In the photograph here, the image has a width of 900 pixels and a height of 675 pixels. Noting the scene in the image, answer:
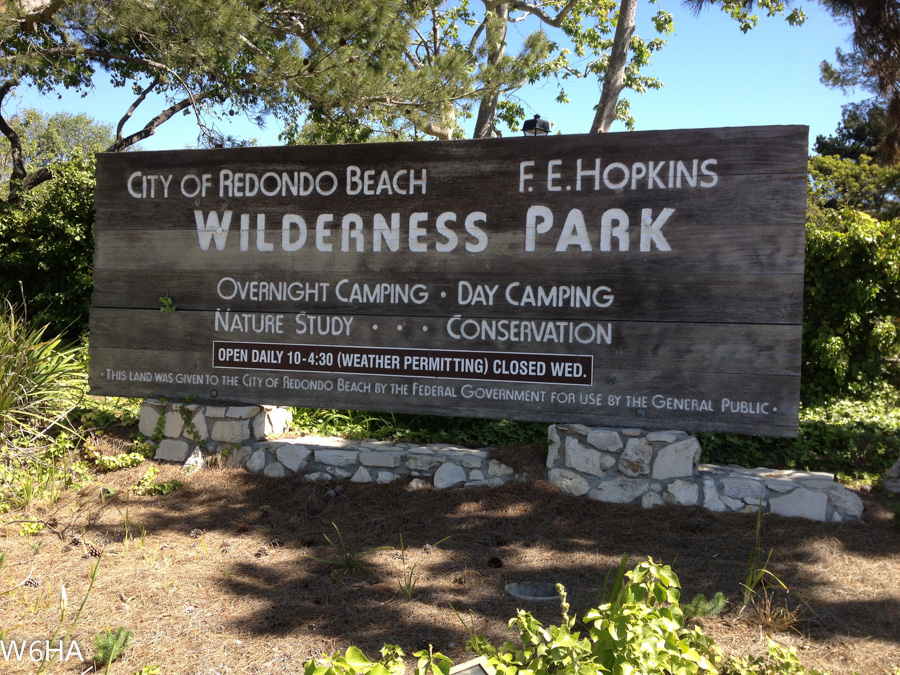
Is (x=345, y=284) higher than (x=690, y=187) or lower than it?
lower

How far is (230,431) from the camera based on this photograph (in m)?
5.65

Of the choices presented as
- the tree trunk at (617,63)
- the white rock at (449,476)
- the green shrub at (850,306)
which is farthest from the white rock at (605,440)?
the tree trunk at (617,63)

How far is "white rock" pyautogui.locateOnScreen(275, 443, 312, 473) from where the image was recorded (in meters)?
5.52

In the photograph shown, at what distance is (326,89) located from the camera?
8.44 metres

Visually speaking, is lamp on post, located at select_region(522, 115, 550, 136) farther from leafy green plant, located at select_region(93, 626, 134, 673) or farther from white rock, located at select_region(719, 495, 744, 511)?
leafy green plant, located at select_region(93, 626, 134, 673)

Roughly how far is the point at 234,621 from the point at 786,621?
273cm

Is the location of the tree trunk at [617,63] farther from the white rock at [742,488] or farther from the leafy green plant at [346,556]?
the leafy green plant at [346,556]

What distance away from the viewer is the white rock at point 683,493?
4.80 metres

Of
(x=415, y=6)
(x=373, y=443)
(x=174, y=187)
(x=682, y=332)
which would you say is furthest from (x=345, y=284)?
(x=415, y=6)

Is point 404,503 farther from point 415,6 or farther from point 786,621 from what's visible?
point 415,6

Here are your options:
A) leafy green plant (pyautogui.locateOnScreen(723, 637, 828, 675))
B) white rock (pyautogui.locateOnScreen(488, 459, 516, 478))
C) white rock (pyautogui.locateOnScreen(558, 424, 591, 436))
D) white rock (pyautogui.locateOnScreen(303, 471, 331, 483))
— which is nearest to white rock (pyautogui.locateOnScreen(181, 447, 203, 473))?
white rock (pyautogui.locateOnScreen(303, 471, 331, 483))

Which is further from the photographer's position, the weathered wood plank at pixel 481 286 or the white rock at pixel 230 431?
the white rock at pixel 230 431

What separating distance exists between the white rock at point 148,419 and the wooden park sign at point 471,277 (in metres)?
0.19

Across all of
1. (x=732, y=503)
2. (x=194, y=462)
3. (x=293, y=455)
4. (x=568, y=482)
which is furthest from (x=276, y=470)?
(x=732, y=503)
